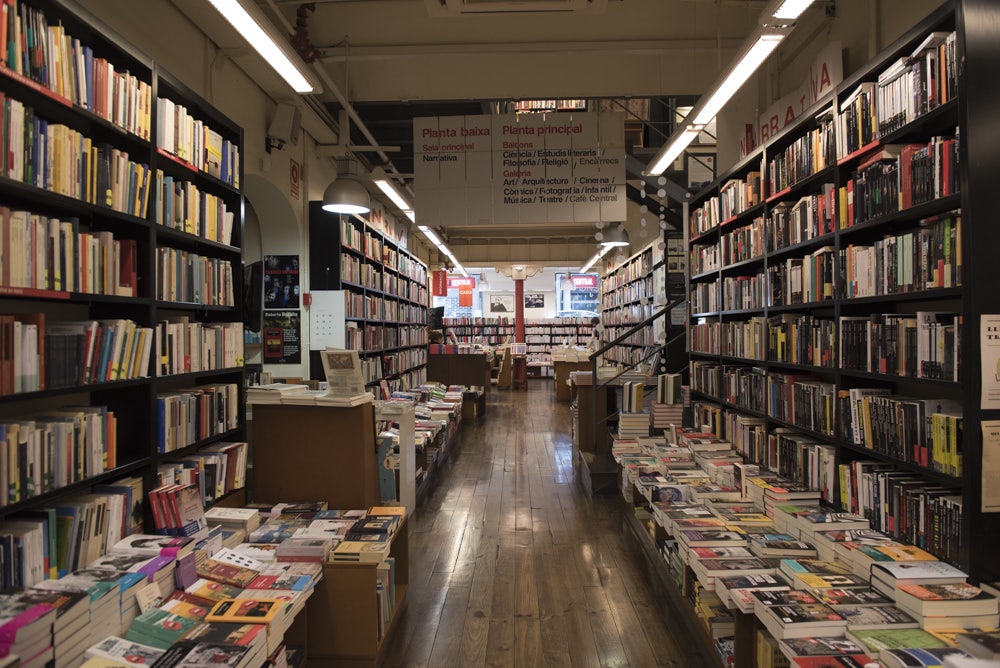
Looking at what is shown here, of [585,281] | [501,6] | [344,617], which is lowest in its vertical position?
[344,617]

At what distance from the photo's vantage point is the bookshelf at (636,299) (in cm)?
835

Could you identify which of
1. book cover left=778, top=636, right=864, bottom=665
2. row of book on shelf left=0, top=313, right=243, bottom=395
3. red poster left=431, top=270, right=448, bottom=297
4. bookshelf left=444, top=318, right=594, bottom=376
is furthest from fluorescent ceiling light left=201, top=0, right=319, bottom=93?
bookshelf left=444, top=318, right=594, bottom=376

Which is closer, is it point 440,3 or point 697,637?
point 697,637

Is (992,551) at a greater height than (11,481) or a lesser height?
lesser

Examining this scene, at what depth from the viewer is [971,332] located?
7.24 ft

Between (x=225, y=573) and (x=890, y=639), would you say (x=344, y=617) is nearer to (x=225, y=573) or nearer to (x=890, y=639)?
(x=225, y=573)

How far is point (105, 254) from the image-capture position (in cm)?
256

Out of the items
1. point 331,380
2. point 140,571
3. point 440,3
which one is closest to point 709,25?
point 440,3

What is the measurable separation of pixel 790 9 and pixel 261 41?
2.74 meters

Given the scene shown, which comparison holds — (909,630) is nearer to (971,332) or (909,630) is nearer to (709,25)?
(971,332)

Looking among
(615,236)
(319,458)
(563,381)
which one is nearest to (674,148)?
(319,458)

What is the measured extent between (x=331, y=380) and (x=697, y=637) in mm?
2443

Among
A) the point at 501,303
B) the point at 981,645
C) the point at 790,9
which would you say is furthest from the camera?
the point at 501,303

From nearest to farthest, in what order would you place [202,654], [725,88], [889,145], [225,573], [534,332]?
[202,654] < [225,573] < [889,145] < [725,88] < [534,332]
